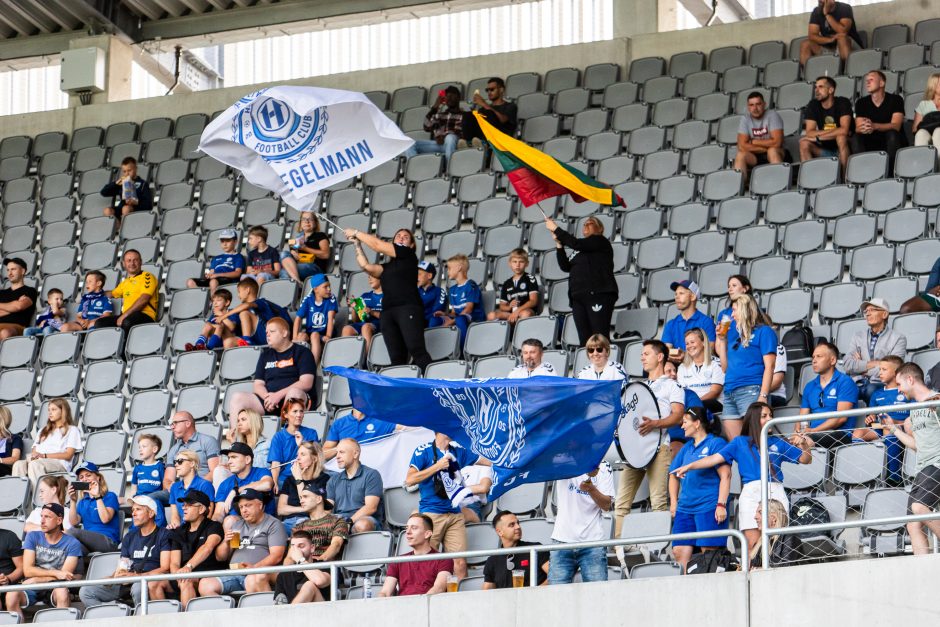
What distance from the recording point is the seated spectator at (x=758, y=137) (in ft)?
50.1

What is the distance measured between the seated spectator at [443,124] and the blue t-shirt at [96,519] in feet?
22.9

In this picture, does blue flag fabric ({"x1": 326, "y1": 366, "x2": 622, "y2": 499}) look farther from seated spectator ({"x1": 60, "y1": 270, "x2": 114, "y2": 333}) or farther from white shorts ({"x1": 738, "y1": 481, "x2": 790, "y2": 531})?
seated spectator ({"x1": 60, "y1": 270, "x2": 114, "y2": 333})

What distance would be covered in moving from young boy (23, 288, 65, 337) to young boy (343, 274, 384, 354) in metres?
3.39

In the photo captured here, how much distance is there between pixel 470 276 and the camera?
14.9 meters

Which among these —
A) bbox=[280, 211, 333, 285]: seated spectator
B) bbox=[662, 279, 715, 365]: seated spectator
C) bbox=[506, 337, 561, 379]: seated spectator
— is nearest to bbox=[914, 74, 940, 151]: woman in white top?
bbox=[662, 279, 715, 365]: seated spectator

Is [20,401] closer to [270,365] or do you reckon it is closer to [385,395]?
A: [270,365]

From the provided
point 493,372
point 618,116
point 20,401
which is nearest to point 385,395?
point 493,372

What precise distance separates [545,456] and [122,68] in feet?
47.4

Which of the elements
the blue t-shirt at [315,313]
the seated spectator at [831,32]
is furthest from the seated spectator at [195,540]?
the seated spectator at [831,32]

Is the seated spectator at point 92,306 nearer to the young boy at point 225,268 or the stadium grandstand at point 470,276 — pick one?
the stadium grandstand at point 470,276

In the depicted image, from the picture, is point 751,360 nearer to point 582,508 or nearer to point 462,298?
point 582,508

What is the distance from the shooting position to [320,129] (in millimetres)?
13656

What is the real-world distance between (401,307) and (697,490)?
4175 millimetres

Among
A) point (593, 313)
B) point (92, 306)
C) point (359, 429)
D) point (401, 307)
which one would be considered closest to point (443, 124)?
point (92, 306)
